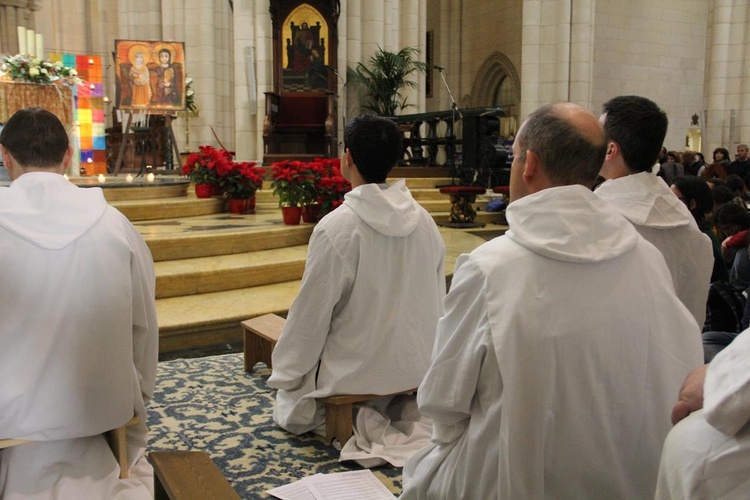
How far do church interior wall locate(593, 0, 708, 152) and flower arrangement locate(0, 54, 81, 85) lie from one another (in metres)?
11.7

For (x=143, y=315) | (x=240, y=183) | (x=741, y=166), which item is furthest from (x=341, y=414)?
(x=741, y=166)

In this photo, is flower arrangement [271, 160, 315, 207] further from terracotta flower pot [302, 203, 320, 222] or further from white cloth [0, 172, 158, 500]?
white cloth [0, 172, 158, 500]

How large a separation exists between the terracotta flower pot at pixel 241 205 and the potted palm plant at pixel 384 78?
3.63m

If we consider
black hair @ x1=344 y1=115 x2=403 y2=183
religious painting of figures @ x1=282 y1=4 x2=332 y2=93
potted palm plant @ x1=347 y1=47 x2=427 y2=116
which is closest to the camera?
black hair @ x1=344 y1=115 x2=403 y2=183

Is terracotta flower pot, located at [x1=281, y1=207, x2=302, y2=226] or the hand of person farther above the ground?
the hand of person

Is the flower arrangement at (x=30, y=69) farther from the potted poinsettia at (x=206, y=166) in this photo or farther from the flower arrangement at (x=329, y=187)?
the flower arrangement at (x=329, y=187)

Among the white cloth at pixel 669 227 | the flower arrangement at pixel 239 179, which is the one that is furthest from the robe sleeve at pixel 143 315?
the flower arrangement at pixel 239 179

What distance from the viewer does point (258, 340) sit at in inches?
171

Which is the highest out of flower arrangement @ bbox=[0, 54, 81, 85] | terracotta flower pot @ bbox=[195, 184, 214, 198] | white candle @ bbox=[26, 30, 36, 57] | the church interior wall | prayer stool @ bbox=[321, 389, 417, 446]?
the church interior wall

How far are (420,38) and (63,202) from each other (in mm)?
11767

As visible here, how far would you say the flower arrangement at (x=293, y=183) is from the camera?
7.07 m

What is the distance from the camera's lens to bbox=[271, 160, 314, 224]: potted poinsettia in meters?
7.07

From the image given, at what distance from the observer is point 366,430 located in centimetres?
321

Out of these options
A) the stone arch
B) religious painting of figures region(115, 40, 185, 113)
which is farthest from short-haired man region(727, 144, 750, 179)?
religious painting of figures region(115, 40, 185, 113)
